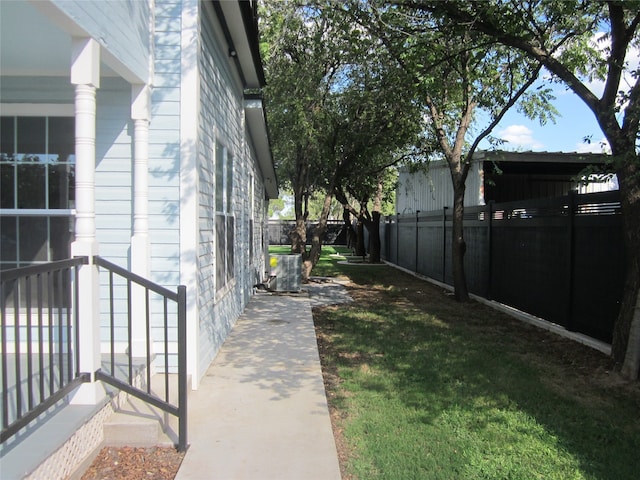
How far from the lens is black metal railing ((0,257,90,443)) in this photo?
2.45 m

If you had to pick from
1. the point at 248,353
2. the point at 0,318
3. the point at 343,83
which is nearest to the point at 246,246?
the point at 248,353

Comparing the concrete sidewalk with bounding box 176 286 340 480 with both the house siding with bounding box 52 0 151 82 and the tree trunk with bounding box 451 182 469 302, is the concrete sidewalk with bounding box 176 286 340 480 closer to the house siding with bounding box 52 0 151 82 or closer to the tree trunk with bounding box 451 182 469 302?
the house siding with bounding box 52 0 151 82

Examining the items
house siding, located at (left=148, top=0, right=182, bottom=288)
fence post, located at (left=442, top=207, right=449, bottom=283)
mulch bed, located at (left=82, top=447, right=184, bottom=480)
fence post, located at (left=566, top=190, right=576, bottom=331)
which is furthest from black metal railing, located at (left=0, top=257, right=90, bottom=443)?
fence post, located at (left=442, top=207, right=449, bottom=283)

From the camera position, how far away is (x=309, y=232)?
4003 cm

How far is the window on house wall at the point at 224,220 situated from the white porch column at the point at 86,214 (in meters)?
2.64

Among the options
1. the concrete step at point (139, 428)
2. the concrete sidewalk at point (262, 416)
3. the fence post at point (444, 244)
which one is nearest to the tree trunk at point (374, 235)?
the fence post at point (444, 244)

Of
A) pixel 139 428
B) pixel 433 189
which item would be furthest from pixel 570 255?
pixel 433 189

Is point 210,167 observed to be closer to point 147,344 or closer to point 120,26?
point 120,26

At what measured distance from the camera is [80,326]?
3365 millimetres

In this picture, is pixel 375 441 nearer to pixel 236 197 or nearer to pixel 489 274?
pixel 236 197

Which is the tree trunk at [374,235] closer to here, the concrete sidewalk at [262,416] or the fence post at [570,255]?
the fence post at [570,255]

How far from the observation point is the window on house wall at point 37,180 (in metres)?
4.59

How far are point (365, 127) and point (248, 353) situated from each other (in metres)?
8.71

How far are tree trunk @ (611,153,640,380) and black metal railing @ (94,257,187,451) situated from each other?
4.57 meters
